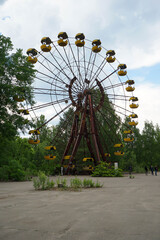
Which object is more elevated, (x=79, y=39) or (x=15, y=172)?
(x=79, y=39)

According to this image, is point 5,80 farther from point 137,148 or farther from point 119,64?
point 137,148

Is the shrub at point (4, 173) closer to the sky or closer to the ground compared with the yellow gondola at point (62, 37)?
closer to the ground

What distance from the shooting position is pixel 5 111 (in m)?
17.8

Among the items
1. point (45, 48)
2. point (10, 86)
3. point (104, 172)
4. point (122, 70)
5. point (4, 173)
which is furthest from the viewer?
point (122, 70)

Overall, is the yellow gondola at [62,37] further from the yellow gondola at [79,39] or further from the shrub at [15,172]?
the shrub at [15,172]

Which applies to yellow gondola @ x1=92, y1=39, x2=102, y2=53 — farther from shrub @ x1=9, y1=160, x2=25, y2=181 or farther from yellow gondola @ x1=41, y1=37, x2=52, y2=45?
shrub @ x1=9, y1=160, x2=25, y2=181

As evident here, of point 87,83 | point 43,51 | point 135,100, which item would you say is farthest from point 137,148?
point 43,51

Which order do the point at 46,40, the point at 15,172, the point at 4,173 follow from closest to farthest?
the point at 4,173, the point at 15,172, the point at 46,40

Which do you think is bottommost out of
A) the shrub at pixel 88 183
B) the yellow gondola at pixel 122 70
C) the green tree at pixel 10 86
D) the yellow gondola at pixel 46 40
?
the shrub at pixel 88 183

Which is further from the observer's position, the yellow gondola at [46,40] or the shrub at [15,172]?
the yellow gondola at [46,40]

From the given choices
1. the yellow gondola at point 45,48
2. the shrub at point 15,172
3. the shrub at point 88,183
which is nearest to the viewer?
the shrub at point 88,183

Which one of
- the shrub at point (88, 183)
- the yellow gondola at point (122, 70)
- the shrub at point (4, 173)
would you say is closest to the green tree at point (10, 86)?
the shrub at point (4, 173)

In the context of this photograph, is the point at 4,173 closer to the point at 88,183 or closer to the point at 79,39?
the point at 88,183

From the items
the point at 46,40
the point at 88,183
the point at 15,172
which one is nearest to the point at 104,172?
the point at 15,172
